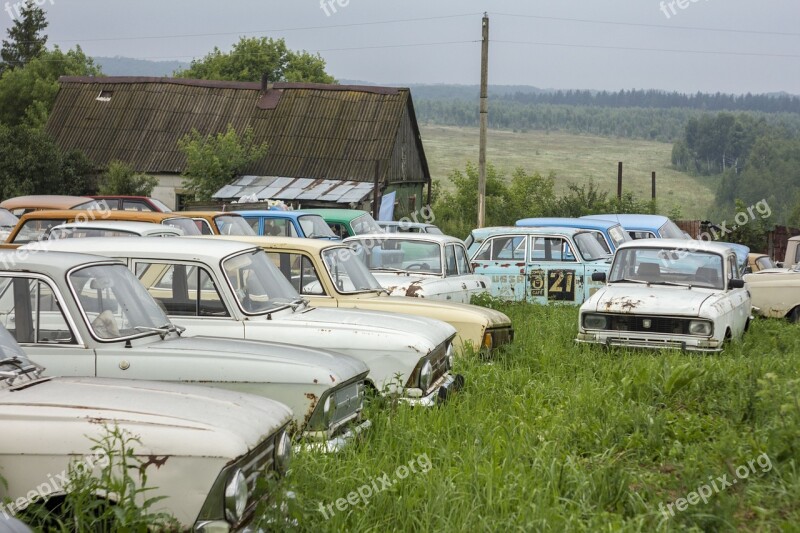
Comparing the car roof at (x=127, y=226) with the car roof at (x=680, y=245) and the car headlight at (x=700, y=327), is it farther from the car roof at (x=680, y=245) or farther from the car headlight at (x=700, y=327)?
the car headlight at (x=700, y=327)

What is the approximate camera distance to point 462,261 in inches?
523

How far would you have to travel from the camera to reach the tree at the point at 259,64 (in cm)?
6297

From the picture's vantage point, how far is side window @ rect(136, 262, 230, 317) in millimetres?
7340

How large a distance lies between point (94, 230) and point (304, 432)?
23.5 ft

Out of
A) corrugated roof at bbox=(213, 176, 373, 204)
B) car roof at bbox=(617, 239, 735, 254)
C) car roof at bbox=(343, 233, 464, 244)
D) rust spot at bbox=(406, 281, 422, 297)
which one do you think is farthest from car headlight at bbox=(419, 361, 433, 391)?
corrugated roof at bbox=(213, 176, 373, 204)

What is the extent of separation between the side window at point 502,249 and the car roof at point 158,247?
888 centimetres

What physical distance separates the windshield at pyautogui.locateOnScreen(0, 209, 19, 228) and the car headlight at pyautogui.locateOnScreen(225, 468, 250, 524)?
57.1 ft

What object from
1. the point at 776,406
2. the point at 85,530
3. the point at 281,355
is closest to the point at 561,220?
the point at 776,406

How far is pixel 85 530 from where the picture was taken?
4.12 meters

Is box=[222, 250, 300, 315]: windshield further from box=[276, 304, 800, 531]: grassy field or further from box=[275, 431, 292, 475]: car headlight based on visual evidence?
box=[275, 431, 292, 475]: car headlight

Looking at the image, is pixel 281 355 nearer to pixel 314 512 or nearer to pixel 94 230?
pixel 314 512

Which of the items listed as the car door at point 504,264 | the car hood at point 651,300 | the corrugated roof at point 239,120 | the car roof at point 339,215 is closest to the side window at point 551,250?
the car door at point 504,264

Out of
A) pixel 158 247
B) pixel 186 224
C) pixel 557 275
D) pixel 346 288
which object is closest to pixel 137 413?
pixel 158 247

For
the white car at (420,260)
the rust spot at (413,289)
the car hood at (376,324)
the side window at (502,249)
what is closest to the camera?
the car hood at (376,324)
